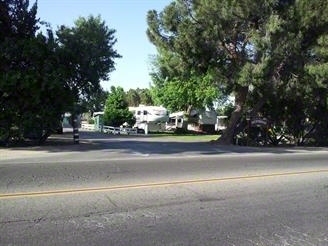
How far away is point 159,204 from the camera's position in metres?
9.27

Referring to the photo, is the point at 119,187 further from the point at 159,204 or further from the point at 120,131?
the point at 120,131

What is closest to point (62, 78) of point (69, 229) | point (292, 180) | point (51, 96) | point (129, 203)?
point (51, 96)

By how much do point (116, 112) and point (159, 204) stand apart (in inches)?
1962

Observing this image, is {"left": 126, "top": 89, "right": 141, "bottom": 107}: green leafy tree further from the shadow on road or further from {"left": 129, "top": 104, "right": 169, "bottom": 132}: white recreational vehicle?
the shadow on road

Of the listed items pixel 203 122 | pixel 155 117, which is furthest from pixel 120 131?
pixel 203 122

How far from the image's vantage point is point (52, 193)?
1007 cm

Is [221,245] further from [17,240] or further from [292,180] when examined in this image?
[292,180]

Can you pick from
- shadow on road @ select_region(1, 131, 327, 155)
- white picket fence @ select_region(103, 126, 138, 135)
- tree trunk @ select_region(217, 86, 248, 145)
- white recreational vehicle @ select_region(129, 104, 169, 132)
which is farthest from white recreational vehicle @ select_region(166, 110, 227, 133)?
shadow on road @ select_region(1, 131, 327, 155)

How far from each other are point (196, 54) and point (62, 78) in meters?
9.32

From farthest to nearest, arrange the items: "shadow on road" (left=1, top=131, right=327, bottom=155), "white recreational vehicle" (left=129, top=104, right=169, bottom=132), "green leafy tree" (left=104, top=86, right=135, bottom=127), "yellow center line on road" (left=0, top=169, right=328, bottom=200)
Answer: "white recreational vehicle" (left=129, top=104, right=169, bottom=132)
"green leafy tree" (left=104, top=86, right=135, bottom=127)
"shadow on road" (left=1, top=131, right=327, bottom=155)
"yellow center line on road" (left=0, top=169, right=328, bottom=200)

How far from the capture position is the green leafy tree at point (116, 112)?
58438mm

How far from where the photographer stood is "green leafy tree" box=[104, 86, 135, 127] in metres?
58.4

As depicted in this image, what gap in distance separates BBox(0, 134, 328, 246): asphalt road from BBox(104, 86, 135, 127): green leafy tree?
42.8 meters

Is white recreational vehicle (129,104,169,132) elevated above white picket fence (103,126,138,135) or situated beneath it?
elevated above
